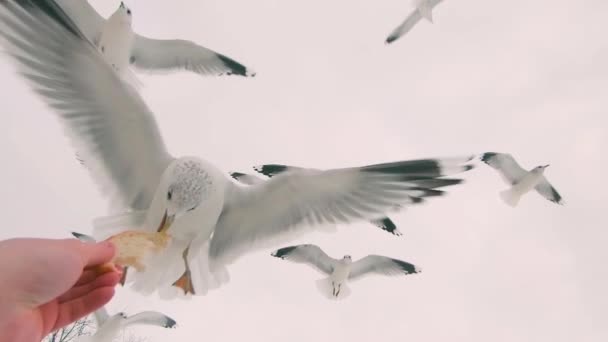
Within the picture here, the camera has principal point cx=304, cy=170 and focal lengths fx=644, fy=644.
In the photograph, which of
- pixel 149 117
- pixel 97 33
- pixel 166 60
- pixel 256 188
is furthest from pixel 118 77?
pixel 166 60

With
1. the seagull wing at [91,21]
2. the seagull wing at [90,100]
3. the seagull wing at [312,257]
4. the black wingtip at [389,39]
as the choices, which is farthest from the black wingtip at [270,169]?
the black wingtip at [389,39]

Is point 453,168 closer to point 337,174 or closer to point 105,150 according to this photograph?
point 337,174

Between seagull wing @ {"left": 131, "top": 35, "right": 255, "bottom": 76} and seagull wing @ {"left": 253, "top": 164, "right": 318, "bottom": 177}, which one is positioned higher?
seagull wing @ {"left": 131, "top": 35, "right": 255, "bottom": 76}

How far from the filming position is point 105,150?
3041 mm

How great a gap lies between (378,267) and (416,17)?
279 cm

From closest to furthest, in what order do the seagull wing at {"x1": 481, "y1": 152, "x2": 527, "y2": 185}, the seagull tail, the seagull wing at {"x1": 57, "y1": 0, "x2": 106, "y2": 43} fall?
1. the seagull wing at {"x1": 57, "y1": 0, "x2": 106, "y2": 43}
2. the seagull tail
3. the seagull wing at {"x1": 481, "y1": 152, "x2": 527, "y2": 185}

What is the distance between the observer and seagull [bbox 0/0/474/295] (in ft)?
8.39

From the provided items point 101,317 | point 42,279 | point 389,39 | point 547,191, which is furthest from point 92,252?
point 547,191

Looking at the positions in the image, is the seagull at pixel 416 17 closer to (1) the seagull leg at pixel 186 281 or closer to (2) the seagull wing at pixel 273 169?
(2) the seagull wing at pixel 273 169

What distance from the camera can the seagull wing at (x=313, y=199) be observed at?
258cm

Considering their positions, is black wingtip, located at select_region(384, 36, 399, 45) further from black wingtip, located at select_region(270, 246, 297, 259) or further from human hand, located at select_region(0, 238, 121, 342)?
human hand, located at select_region(0, 238, 121, 342)

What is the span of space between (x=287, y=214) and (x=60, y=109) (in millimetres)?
1097

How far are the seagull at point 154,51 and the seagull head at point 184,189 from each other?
7.27 ft

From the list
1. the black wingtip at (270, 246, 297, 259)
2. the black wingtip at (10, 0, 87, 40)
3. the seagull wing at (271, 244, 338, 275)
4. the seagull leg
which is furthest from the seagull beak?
the seagull wing at (271, 244, 338, 275)
